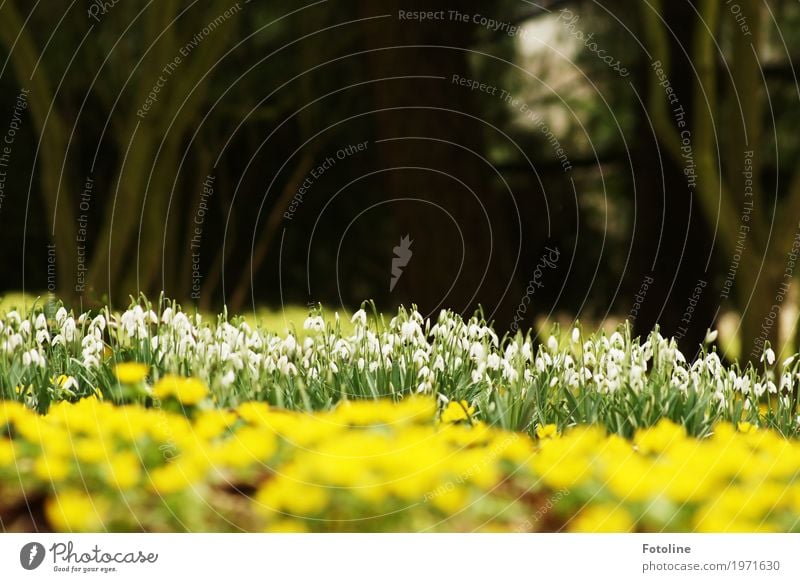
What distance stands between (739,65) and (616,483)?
432cm

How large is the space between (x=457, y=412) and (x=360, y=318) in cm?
65

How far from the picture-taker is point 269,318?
34.5 ft

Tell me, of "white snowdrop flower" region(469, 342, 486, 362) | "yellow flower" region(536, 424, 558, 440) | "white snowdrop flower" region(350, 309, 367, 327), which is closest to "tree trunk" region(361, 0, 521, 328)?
"white snowdrop flower" region(350, 309, 367, 327)

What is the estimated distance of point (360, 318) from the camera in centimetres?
365

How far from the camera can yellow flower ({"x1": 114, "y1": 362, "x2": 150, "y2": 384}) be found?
3.30 meters

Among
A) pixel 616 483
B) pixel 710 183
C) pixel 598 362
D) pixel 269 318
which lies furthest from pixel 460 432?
pixel 269 318

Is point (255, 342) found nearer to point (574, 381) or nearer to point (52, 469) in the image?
point (52, 469)

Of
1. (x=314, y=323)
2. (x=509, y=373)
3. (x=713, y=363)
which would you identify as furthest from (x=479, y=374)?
(x=713, y=363)

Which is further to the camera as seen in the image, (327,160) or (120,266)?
(327,160)

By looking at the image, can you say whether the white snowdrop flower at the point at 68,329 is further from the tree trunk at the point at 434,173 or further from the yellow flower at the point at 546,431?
the tree trunk at the point at 434,173

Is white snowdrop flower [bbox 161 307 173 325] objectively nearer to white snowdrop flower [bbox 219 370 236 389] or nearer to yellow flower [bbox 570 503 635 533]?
white snowdrop flower [bbox 219 370 236 389]

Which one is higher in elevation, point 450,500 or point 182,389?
point 182,389

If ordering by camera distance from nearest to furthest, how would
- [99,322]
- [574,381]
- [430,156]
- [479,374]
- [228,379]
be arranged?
[228,379]
[479,374]
[574,381]
[99,322]
[430,156]

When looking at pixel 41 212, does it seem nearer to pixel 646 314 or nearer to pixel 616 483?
pixel 646 314
